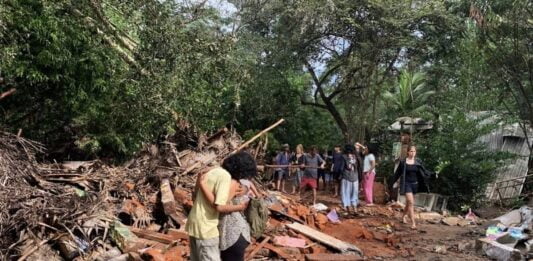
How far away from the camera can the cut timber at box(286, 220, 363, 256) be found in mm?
7332

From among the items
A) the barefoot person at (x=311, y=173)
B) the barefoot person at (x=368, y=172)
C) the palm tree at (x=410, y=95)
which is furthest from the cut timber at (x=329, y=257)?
the palm tree at (x=410, y=95)

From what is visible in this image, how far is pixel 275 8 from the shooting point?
63.1ft

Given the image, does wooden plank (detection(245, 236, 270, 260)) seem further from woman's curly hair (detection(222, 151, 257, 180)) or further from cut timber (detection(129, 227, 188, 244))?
woman's curly hair (detection(222, 151, 257, 180))

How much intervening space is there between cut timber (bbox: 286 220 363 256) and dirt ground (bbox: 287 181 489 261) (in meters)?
0.28

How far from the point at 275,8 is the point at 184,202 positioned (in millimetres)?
12433

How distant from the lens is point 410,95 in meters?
20.5

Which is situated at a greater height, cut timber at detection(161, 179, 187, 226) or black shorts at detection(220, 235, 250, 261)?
black shorts at detection(220, 235, 250, 261)

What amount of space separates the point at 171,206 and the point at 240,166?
4.03m

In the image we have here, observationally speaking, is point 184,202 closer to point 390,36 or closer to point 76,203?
point 76,203

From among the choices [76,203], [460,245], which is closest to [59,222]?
[76,203]

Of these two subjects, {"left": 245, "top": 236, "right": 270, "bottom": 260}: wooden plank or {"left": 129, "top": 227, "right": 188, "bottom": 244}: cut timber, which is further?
{"left": 129, "top": 227, "right": 188, "bottom": 244}: cut timber

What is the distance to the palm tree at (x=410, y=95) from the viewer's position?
19.9 meters

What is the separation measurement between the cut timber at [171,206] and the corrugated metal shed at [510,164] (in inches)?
366

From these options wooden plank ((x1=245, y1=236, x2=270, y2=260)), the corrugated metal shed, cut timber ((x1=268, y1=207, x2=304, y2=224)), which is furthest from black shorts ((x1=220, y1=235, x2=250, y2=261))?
the corrugated metal shed
